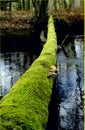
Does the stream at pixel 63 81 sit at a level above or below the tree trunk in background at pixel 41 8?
below

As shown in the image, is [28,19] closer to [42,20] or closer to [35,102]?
[42,20]

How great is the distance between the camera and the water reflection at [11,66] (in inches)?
559

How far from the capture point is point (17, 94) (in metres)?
7.05

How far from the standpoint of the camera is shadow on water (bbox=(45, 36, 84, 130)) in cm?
932

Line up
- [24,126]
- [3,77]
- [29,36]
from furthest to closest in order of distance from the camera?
[29,36] < [3,77] < [24,126]

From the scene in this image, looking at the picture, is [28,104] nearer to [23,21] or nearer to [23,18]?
[23,21]

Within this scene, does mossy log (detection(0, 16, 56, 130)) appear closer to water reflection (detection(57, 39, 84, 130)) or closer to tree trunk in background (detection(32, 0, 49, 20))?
water reflection (detection(57, 39, 84, 130))

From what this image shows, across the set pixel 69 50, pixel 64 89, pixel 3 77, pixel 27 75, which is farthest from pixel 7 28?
pixel 27 75

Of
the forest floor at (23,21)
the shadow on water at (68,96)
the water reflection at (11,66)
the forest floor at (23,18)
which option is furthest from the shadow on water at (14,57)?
the forest floor at (23,18)

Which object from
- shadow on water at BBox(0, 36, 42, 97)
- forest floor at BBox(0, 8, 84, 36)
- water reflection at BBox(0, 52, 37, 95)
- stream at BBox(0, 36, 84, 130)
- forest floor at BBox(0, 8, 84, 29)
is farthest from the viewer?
forest floor at BBox(0, 8, 84, 29)

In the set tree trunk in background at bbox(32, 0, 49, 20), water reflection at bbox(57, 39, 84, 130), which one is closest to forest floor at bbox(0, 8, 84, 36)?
tree trunk in background at bbox(32, 0, 49, 20)

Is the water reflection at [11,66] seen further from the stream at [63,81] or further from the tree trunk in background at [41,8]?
the tree trunk in background at [41,8]

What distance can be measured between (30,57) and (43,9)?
1135 centimetres


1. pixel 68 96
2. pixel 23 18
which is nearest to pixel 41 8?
pixel 23 18
